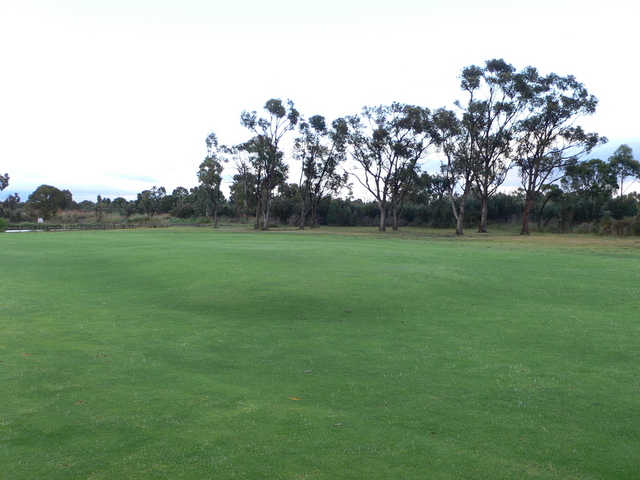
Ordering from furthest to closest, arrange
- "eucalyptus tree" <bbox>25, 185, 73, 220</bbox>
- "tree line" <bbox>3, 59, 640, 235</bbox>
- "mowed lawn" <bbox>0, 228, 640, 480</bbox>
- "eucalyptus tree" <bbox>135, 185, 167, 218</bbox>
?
"eucalyptus tree" <bbox>135, 185, 167, 218</bbox>
"eucalyptus tree" <bbox>25, 185, 73, 220</bbox>
"tree line" <bbox>3, 59, 640, 235</bbox>
"mowed lawn" <bbox>0, 228, 640, 480</bbox>

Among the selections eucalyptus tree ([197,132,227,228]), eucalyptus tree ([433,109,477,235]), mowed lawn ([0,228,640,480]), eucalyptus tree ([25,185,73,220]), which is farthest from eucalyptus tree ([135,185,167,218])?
mowed lawn ([0,228,640,480])

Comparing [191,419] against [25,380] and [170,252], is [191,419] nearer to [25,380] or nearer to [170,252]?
[25,380]

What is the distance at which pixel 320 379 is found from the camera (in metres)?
7.27

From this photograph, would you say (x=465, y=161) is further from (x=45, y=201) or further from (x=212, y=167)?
(x=45, y=201)

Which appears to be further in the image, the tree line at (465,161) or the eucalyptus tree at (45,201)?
the eucalyptus tree at (45,201)

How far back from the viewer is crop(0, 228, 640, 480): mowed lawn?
188 inches

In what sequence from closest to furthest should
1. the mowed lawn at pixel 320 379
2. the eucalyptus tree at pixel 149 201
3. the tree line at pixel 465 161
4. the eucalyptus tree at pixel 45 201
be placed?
the mowed lawn at pixel 320 379 < the tree line at pixel 465 161 < the eucalyptus tree at pixel 45 201 < the eucalyptus tree at pixel 149 201

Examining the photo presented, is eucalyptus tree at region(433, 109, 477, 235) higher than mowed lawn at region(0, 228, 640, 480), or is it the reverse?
eucalyptus tree at region(433, 109, 477, 235)

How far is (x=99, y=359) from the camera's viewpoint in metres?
8.10

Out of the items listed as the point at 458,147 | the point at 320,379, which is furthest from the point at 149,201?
the point at 320,379

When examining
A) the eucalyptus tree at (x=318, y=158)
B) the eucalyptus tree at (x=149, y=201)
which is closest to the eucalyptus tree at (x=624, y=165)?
the eucalyptus tree at (x=318, y=158)

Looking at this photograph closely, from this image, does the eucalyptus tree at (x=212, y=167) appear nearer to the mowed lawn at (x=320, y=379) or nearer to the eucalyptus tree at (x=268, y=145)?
the eucalyptus tree at (x=268, y=145)

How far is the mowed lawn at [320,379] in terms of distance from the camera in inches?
188

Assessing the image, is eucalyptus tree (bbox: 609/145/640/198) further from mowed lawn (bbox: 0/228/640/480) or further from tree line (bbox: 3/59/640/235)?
mowed lawn (bbox: 0/228/640/480)
